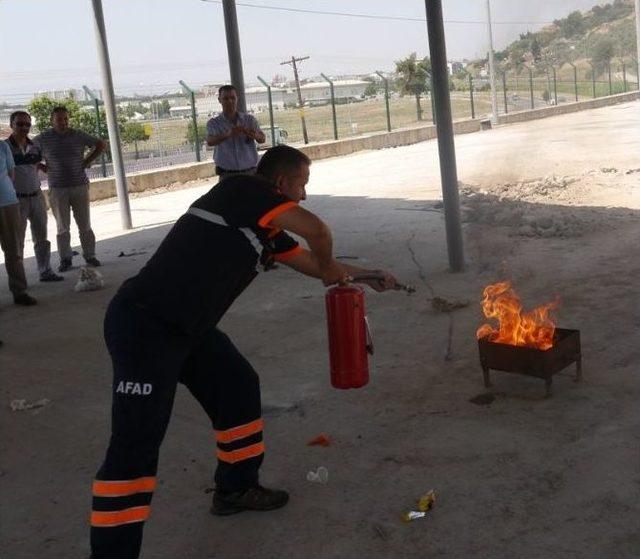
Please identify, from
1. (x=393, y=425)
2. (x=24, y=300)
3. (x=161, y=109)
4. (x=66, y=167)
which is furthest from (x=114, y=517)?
(x=161, y=109)

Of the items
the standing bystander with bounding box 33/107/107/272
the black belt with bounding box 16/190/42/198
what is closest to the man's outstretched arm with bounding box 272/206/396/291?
the black belt with bounding box 16/190/42/198

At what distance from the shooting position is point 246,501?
3.90 meters

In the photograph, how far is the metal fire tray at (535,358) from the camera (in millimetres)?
4883

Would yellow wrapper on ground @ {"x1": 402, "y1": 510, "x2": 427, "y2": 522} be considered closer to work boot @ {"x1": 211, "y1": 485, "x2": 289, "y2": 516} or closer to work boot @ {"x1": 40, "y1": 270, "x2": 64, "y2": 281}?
work boot @ {"x1": 211, "y1": 485, "x2": 289, "y2": 516}

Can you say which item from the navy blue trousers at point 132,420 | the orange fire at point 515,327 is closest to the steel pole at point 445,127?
the orange fire at point 515,327

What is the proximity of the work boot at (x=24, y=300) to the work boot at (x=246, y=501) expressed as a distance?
17.6 ft

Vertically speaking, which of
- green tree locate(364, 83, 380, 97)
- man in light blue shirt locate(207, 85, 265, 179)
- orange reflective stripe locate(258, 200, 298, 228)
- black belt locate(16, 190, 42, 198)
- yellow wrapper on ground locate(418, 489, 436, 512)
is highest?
green tree locate(364, 83, 380, 97)

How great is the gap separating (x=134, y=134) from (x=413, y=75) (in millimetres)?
17706

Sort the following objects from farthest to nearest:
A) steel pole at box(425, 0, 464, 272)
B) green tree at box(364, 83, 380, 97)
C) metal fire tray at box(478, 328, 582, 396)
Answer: green tree at box(364, 83, 380, 97)
steel pole at box(425, 0, 464, 272)
metal fire tray at box(478, 328, 582, 396)

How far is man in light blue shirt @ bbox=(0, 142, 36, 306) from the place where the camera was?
26.7 ft

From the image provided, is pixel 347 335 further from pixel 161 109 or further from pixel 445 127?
pixel 161 109

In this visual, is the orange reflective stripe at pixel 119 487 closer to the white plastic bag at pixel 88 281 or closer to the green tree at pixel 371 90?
the white plastic bag at pixel 88 281

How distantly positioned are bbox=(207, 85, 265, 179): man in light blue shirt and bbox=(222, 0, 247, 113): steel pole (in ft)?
5.15

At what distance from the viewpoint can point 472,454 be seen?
14.3ft
